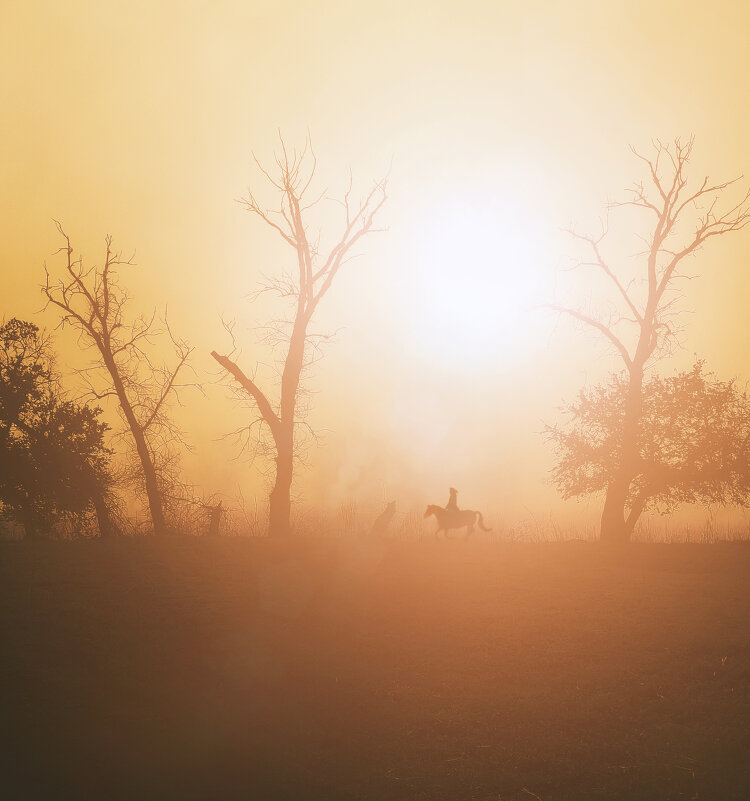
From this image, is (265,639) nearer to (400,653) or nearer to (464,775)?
(400,653)

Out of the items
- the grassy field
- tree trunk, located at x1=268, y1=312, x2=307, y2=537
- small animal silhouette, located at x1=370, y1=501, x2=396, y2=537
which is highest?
tree trunk, located at x1=268, y1=312, x2=307, y2=537

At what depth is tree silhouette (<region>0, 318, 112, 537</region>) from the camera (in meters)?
24.2

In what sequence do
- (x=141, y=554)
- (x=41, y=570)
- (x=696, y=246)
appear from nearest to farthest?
(x=41, y=570) < (x=141, y=554) < (x=696, y=246)

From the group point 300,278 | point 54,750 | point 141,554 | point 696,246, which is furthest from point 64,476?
point 696,246

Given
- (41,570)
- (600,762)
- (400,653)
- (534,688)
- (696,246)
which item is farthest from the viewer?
(696,246)

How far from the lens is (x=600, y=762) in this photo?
30.8ft

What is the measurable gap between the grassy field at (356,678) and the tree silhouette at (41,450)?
26.6 ft

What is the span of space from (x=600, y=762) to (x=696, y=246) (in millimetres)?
20701

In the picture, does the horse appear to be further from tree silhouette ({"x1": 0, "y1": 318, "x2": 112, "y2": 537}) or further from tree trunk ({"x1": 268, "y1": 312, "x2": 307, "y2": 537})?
tree silhouette ({"x1": 0, "y1": 318, "x2": 112, "y2": 537})

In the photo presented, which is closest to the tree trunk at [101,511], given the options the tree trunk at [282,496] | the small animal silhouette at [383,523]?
the tree trunk at [282,496]

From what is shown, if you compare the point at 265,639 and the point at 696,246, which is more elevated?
the point at 696,246

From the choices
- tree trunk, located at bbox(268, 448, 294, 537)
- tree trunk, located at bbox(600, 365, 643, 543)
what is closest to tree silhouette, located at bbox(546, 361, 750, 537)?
tree trunk, located at bbox(600, 365, 643, 543)

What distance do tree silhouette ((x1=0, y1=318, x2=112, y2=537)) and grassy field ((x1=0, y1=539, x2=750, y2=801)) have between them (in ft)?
26.6

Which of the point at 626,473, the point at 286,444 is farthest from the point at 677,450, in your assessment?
the point at 286,444
